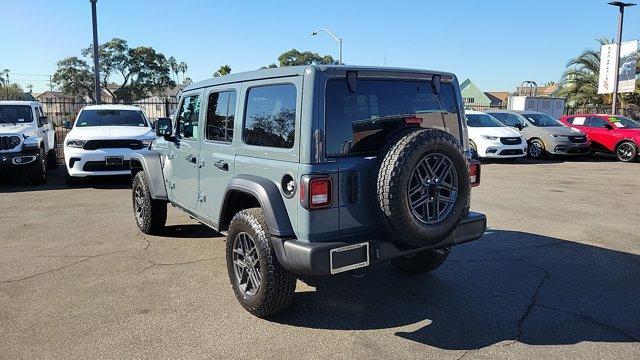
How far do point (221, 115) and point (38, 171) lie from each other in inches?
319

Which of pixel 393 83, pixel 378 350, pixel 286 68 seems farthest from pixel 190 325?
pixel 393 83

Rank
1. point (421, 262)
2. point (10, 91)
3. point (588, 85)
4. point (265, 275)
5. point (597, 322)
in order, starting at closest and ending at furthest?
point (265, 275) < point (597, 322) < point (421, 262) < point (588, 85) < point (10, 91)

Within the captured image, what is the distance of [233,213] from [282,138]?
100 cm

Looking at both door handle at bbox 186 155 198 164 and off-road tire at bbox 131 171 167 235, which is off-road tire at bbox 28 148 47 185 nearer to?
off-road tire at bbox 131 171 167 235

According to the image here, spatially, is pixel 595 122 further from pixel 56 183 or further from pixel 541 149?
pixel 56 183

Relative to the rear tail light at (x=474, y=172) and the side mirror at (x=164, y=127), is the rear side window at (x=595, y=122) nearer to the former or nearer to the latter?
the rear tail light at (x=474, y=172)

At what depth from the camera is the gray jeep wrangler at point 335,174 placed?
3.31m

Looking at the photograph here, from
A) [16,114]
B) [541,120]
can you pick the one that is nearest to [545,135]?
[541,120]

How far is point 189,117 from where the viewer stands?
518 centimetres

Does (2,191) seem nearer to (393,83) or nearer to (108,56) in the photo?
(393,83)

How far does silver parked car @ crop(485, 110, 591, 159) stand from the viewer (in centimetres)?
1597

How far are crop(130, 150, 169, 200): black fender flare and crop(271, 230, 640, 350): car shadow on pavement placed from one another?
237 cm

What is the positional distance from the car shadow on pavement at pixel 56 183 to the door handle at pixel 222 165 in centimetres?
684

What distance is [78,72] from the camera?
5788 centimetres
